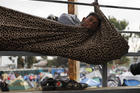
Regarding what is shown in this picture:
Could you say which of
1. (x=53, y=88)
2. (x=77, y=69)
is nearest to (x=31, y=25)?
(x=53, y=88)

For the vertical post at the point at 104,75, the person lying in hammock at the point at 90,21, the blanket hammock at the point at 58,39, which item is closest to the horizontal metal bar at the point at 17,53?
the blanket hammock at the point at 58,39

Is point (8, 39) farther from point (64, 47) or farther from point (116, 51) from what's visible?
point (116, 51)

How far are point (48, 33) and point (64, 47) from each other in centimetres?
13

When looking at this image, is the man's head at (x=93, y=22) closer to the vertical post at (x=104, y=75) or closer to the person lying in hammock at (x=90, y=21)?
the person lying in hammock at (x=90, y=21)

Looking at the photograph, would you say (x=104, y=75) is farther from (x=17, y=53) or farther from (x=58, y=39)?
(x=17, y=53)

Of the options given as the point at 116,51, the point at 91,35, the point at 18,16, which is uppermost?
the point at 18,16

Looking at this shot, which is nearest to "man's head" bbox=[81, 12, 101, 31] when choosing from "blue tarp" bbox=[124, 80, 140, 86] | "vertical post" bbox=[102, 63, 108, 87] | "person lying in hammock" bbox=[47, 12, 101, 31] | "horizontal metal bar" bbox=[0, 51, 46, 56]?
"person lying in hammock" bbox=[47, 12, 101, 31]

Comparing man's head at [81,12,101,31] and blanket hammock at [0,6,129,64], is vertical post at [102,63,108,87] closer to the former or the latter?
blanket hammock at [0,6,129,64]

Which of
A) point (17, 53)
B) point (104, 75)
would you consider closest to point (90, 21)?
point (104, 75)

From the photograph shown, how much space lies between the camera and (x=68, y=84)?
107cm

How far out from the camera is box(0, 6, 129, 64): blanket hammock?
1027 millimetres

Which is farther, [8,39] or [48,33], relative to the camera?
[48,33]

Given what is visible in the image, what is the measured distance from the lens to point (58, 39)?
3.69 ft

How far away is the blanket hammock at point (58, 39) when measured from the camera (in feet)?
3.37
